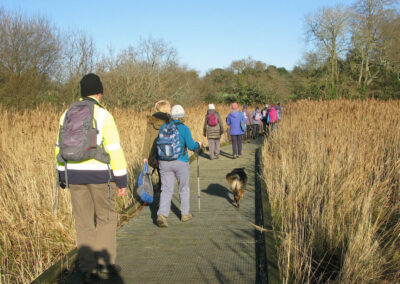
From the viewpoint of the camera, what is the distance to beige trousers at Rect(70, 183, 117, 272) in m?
3.84

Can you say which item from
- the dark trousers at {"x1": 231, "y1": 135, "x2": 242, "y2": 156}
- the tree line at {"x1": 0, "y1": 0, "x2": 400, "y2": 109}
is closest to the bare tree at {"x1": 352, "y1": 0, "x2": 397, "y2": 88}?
the tree line at {"x1": 0, "y1": 0, "x2": 400, "y2": 109}

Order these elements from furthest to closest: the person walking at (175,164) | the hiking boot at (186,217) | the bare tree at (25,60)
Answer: the bare tree at (25,60) < the hiking boot at (186,217) < the person walking at (175,164)

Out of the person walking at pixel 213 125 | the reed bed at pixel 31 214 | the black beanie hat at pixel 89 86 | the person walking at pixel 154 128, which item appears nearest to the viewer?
the black beanie hat at pixel 89 86

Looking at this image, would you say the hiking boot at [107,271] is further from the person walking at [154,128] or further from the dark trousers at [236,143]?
the dark trousers at [236,143]

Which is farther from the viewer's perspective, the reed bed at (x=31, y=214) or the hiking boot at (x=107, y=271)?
the reed bed at (x=31, y=214)

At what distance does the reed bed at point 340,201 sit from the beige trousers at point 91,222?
1923mm

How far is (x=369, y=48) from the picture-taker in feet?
108

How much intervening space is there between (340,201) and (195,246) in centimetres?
225

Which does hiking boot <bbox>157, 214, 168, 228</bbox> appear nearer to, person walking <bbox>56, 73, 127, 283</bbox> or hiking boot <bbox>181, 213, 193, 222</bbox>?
hiking boot <bbox>181, 213, 193, 222</bbox>

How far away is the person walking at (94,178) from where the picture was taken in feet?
12.0

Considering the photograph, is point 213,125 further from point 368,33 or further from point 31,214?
point 368,33

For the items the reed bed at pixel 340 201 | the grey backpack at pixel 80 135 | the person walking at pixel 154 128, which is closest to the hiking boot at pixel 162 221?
the person walking at pixel 154 128

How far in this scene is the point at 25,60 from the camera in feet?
65.0

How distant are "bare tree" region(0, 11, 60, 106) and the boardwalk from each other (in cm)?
1453
